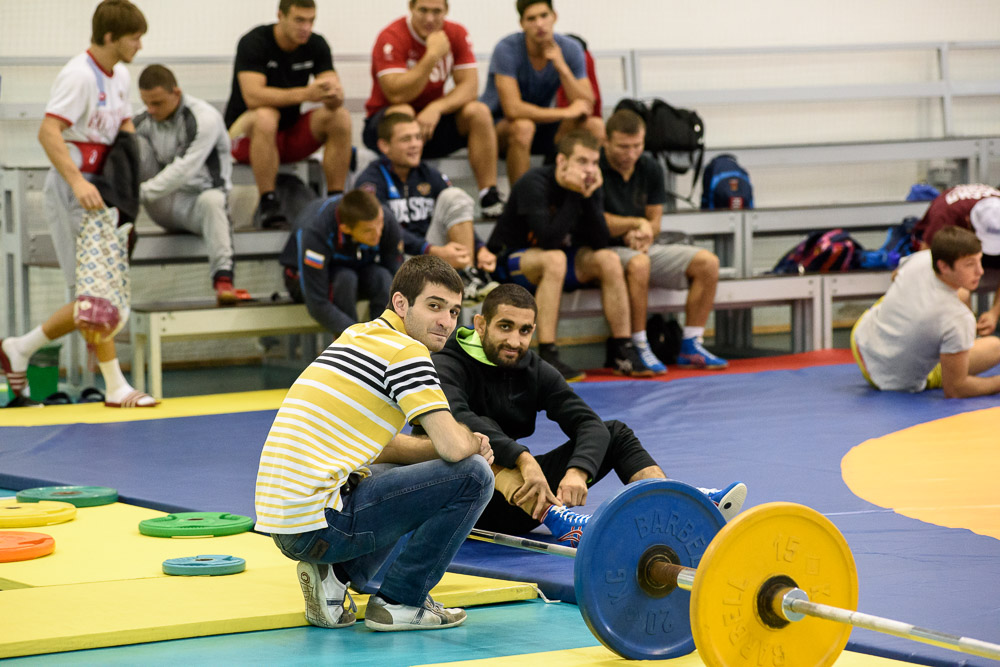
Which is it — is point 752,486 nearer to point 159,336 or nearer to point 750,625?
point 750,625

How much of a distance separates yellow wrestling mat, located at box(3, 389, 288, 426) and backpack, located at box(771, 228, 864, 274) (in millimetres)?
3894

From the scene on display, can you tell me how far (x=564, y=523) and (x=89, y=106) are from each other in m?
4.16

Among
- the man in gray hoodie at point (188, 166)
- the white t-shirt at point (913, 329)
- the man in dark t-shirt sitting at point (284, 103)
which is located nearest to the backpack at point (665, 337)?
the white t-shirt at point (913, 329)

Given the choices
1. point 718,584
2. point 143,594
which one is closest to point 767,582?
point 718,584

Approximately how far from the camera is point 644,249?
8141 mm

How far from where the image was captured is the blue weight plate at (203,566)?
11.8 feet

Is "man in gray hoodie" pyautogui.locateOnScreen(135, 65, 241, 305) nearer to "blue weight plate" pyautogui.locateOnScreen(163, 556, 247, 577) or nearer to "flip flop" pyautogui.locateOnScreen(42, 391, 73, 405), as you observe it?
"flip flop" pyautogui.locateOnScreen(42, 391, 73, 405)

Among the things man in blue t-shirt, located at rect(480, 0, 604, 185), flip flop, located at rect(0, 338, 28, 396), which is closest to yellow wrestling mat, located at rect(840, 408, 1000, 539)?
man in blue t-shirt, located at rect(480, 0, 604, 185)

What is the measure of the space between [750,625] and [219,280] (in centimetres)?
548

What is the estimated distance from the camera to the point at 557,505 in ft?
12.5

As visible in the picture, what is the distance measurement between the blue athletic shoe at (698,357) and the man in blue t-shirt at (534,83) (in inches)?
58.6

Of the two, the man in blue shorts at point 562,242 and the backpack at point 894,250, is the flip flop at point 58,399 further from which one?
the backpack at point 894,250

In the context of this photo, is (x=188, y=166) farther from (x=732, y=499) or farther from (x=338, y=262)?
(x=732, y=499)

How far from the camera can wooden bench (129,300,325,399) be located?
23.9ft
